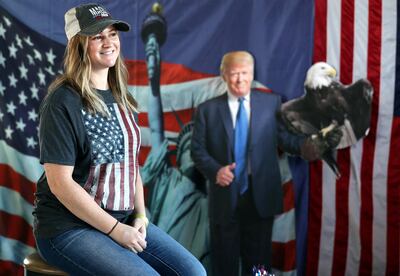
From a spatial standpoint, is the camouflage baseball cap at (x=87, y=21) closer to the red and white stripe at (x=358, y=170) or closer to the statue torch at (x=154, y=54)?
the statue torch at (x=154, y=54)

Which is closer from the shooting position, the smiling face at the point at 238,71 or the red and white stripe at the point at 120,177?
the red and white stripe at the point at 120,177

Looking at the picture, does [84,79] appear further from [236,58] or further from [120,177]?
[236,58]

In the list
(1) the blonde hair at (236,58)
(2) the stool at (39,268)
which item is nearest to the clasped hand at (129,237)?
(2) the stool at (39,268)

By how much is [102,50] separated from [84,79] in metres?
0.11

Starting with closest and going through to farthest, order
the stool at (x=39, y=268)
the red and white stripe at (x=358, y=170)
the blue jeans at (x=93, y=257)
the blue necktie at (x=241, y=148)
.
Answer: the blue jeans at (x=93, y=257)
the stool at (x=39, y=268)
the red and white stripe at (x=358, y=170)
the blue necktie at (x=241, y=148)

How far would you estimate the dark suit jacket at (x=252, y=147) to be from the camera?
3246mm

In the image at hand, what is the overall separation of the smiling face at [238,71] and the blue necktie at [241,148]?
77 mm

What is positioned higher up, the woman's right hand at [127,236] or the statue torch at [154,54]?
the statue torch at [154,54]

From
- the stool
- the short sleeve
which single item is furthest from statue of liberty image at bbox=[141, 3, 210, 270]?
the short sleeve

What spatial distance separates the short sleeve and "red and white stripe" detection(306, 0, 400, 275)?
181 cm

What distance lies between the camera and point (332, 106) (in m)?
3.19

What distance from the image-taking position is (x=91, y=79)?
1849 mm

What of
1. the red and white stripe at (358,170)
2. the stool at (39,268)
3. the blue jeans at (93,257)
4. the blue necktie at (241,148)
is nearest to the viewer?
the blue jeans at (93,257)

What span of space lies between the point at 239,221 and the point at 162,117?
27.0 inches
